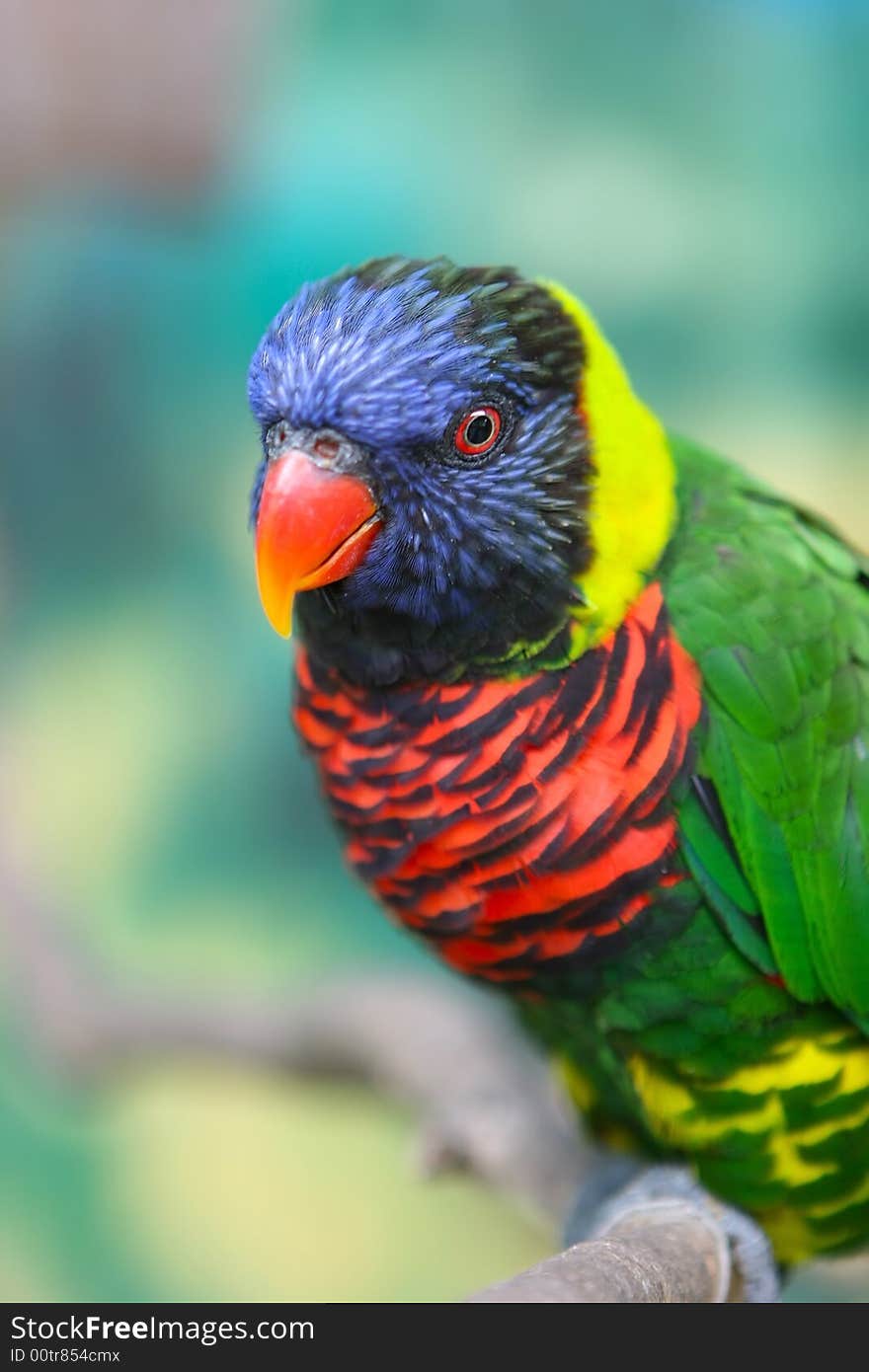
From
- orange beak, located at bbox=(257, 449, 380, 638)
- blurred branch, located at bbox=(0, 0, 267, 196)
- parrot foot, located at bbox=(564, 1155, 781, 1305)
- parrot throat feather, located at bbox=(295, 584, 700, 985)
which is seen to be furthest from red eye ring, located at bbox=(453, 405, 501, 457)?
blurred branch, located at bbox=(0, 0, 267, 196)

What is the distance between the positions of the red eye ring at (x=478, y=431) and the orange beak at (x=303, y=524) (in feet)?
0.37

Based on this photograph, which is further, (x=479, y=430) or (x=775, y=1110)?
(x=775, y=1110)

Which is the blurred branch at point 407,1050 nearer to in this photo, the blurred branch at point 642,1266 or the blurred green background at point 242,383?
the blurred branch at point 642,1266

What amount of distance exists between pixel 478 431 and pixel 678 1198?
1013mm

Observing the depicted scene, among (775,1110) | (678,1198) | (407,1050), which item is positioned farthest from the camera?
(407,1050)

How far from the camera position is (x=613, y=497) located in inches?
51.4

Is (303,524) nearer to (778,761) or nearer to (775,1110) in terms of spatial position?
(778,761)

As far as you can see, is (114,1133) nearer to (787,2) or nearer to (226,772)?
(226,772)

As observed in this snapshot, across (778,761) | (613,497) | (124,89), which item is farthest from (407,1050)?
(124,89)

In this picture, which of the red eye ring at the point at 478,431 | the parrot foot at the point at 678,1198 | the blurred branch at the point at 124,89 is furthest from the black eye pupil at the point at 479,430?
the blurred branch at the point at 124,89

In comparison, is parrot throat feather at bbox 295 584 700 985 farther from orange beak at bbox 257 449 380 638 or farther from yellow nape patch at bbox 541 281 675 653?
orange beak at bbox 257 449 380 638

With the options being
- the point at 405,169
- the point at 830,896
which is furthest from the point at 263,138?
the point at 830,896

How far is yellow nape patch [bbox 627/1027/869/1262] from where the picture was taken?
4.51ft
